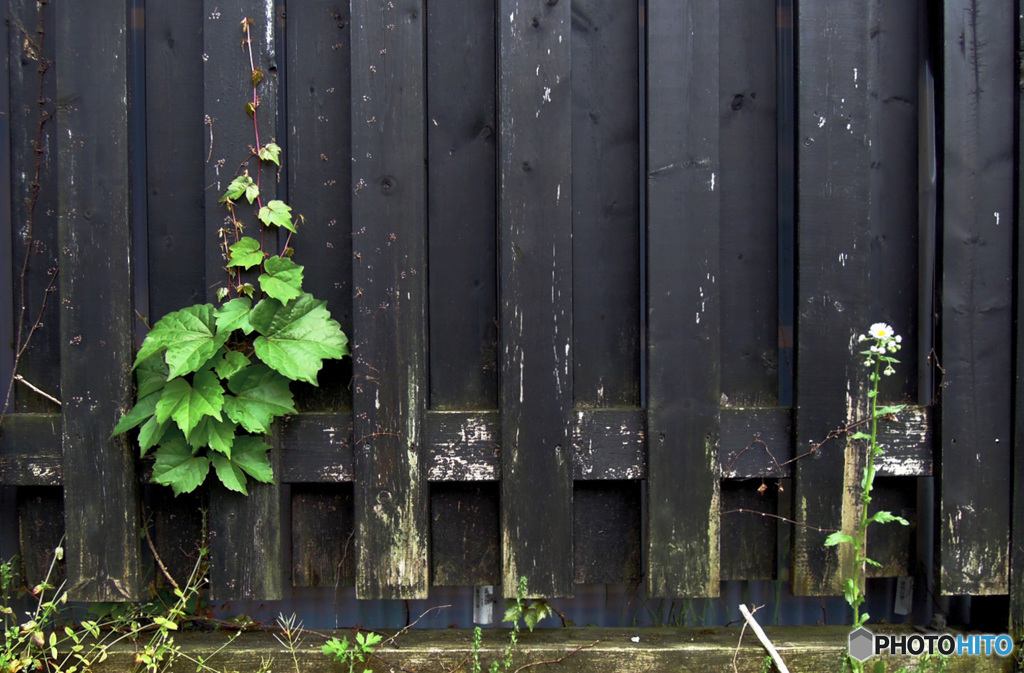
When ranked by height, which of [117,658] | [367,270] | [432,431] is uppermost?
[367,270]

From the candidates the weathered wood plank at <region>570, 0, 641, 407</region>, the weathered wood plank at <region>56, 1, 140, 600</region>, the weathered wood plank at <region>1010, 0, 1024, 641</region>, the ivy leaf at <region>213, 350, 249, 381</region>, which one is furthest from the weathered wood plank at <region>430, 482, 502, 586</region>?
the weathered wood plank at <region>1010, 0, 1024, 641</region>

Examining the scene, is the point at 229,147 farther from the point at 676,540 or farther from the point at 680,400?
the point at 676,540

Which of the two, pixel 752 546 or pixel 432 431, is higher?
pixel 432 431

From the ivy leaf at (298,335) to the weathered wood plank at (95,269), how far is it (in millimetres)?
417

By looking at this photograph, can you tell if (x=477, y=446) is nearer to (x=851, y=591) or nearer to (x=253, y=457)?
(x=253, y=457)

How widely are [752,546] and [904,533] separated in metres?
0.48

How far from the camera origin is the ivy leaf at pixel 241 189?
6.36 feet

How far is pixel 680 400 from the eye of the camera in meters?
1.95

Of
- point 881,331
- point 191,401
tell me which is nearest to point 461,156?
point 191,401

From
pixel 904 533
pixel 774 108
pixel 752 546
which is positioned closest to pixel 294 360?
pixel 752 546

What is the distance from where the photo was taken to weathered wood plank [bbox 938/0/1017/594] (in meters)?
1.96

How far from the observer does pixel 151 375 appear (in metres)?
1.95

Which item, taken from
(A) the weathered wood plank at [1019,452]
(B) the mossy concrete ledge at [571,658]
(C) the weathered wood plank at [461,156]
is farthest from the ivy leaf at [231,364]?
(A) the weathered wood plank at [1019,452]

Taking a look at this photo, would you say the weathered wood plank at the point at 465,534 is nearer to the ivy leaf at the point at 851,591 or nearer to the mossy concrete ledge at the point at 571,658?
the mossy concrete ledge at the point at 571,658
